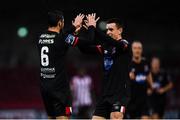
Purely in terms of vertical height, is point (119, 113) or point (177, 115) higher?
point (119, 113)

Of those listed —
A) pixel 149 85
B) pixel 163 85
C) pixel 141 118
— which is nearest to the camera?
pixel 141 118

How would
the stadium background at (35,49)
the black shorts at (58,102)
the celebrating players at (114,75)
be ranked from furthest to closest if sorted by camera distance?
1. the stadium background at (35,49)
2. the celebrating players at (114,75)
3. the black shorts at (58,102)

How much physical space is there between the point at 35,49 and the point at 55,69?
41.0 feet

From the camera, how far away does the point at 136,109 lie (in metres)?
14.2

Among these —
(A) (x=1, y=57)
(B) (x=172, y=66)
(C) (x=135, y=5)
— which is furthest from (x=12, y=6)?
(B) (x=172, y=66)

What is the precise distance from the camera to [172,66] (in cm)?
2248

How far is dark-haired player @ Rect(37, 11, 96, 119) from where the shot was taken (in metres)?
9.88

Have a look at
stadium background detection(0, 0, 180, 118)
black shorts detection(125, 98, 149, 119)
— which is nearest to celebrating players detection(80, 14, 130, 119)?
black shorts detection(125, 98, 149, 119)

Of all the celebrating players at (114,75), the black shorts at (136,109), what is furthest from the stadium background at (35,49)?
the celebrating players at (114,75)

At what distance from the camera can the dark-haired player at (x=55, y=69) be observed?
9.88 meters

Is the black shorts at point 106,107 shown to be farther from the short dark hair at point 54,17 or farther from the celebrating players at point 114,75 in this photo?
the short dark hair at point 54,17

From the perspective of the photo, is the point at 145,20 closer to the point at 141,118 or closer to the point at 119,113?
the point at 141,118

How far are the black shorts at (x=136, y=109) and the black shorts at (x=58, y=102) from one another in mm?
4399

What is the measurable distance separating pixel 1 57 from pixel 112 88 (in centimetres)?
1220
